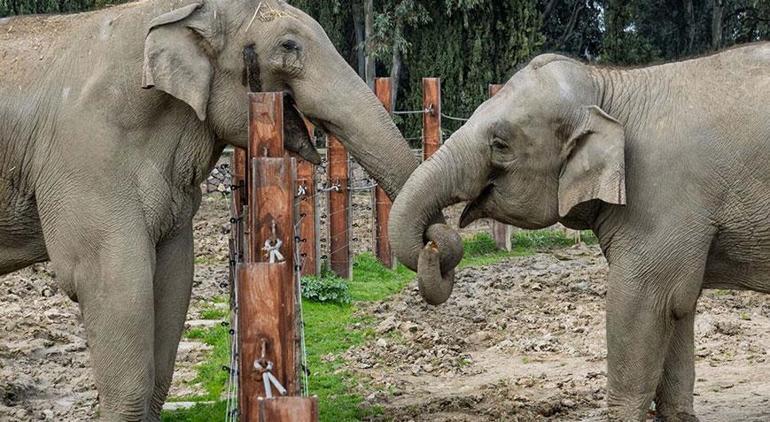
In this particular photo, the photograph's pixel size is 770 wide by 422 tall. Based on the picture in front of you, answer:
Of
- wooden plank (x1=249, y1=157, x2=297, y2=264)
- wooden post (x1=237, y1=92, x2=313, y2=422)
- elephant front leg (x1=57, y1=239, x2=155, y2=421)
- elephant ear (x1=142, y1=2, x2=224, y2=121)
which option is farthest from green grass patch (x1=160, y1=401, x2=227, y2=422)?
wooden plank (x1=249, y1=157, x2=297, y2=264)

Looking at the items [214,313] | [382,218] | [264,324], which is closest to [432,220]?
[264,324]

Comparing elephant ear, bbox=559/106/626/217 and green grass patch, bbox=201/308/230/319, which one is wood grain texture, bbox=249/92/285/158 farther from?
green grass patch, bbox=201/308/230/319

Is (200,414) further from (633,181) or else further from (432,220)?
(633,181)

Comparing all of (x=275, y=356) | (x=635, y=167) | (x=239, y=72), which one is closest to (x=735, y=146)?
(x=635, y=167)

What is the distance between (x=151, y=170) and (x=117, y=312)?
2.23ft

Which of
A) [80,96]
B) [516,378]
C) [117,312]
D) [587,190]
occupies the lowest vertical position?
[516,378]

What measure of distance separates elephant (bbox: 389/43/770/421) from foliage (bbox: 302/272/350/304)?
4.66 metres

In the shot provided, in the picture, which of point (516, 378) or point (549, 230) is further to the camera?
point (549, 230)

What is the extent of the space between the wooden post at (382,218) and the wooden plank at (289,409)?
28.7 ft

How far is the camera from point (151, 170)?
6.54 m

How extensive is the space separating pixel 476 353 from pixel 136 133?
386cm

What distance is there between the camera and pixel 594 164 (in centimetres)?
652

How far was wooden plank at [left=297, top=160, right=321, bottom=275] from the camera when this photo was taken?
11898 mm

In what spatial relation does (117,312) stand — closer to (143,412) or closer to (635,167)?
(143,412)
